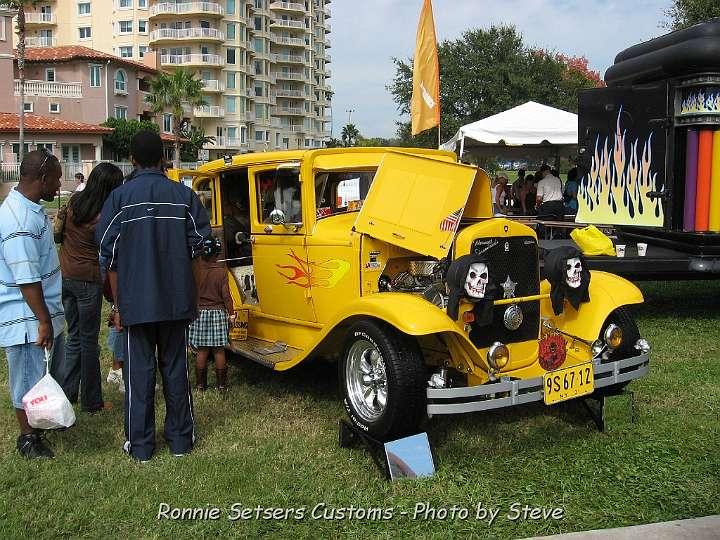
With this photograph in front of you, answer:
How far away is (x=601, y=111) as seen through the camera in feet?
30.9

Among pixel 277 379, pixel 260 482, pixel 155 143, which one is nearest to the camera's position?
pixel 260 482

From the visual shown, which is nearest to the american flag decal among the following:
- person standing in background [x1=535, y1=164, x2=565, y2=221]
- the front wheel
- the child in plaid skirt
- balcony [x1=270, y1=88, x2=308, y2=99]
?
the front wheel

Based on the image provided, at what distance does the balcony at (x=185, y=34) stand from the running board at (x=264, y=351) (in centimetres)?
6941

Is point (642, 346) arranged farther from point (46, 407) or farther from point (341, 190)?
point (46, 407)

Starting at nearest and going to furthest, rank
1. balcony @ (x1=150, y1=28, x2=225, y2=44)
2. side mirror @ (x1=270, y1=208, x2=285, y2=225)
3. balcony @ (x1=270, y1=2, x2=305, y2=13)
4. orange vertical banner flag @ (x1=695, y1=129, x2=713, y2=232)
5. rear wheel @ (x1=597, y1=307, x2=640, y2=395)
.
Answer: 1. rear wheel @ (x1=597, y1=307, x2=640, y2=395)
2. side mirror @ (x1=270, y1=208, x2=285, y2=225)
3. orange vertical banner flag @ (x1=695, y1=129, x2=713, y2=232)
4. balcony @ (x1=150, y1=28, x2=225, y2=44)
5. balcony @ (x1=270, y1=2, x2=305, y2=13)

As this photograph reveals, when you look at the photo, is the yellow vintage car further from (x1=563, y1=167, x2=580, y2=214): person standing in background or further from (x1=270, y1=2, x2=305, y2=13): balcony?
(x1=270, y1=2, x2=305, y2=13): balcony

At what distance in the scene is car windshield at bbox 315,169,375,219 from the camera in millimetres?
5965

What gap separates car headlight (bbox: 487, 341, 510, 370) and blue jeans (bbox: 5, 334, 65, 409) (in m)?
2.80

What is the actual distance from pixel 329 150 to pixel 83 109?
2212 inches

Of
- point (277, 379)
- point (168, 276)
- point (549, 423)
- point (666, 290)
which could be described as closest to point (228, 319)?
point (277, 379)

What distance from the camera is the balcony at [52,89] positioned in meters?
54.2

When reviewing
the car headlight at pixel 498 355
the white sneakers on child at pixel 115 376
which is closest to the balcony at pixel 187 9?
the white sneakers on child at pixel 115 376

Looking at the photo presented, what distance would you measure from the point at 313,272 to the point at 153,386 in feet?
5.33

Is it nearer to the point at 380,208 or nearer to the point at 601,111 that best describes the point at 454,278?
the point at 380,208
